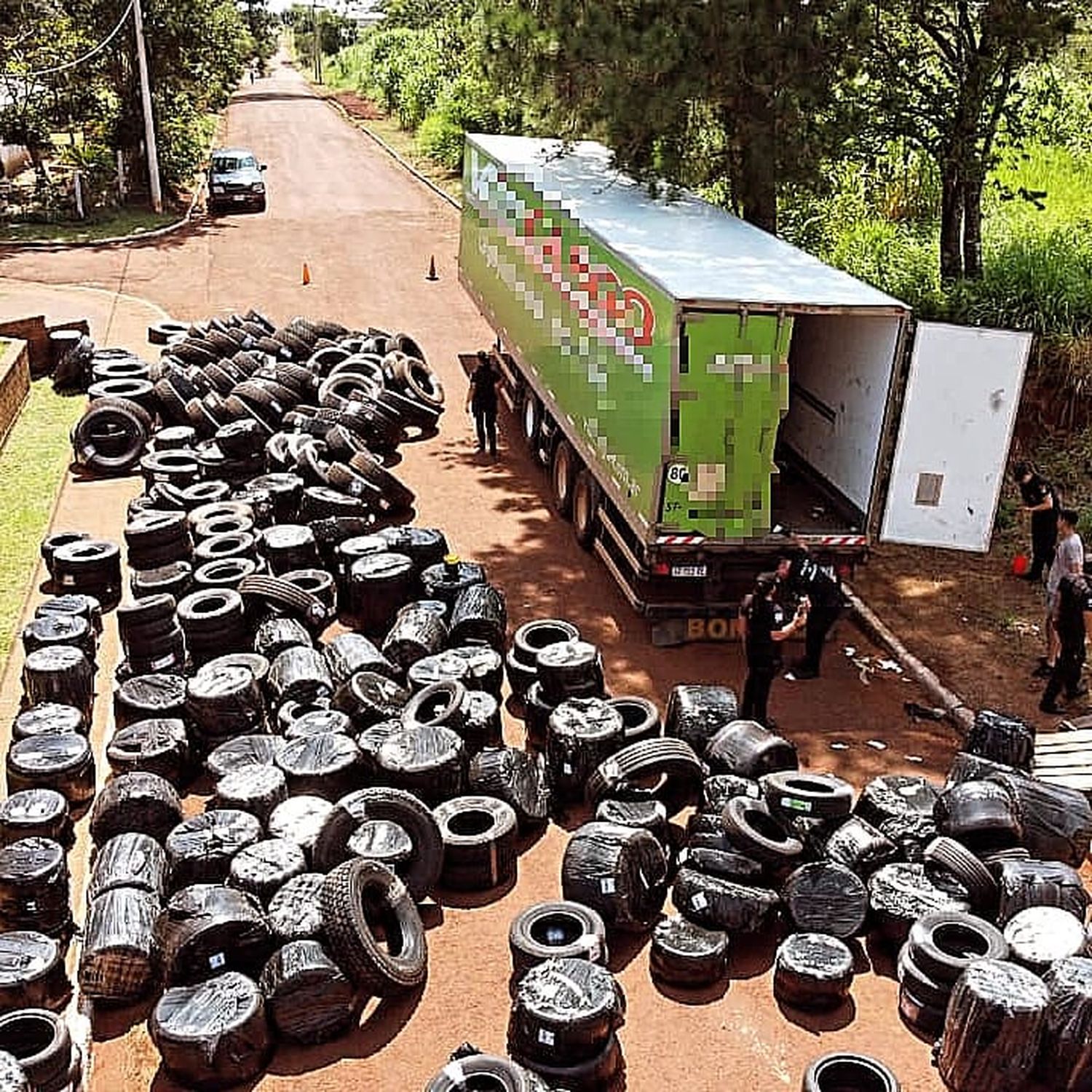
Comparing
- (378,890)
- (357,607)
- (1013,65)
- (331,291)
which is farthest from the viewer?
(331,291)

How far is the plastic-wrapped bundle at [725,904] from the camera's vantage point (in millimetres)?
8172

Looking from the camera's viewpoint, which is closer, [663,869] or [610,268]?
[663,869]

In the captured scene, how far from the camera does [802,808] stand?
880 centimetres

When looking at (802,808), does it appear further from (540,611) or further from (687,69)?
(687,69)

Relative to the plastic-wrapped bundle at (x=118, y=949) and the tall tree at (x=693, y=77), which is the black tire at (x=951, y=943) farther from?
the tall tree at (x=693, y=77)

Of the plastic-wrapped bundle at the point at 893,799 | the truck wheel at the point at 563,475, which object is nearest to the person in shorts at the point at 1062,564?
the plastic-wrapped bundle at the point at 893,799

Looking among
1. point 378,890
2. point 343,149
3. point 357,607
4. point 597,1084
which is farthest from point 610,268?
point 343,149

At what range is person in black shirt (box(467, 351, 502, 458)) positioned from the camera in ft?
57.2

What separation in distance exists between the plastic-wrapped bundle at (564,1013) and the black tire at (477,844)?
1.50m

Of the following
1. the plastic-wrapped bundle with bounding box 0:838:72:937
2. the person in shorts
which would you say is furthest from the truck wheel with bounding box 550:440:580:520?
the plastic-wrapped bundle with bounding box 0:838:72:937

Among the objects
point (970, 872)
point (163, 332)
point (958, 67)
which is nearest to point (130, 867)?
point (970, 872)

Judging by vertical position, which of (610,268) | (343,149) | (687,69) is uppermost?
(687,69)

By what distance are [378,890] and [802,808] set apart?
121 inches

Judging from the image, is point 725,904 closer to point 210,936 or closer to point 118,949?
point 210,936
